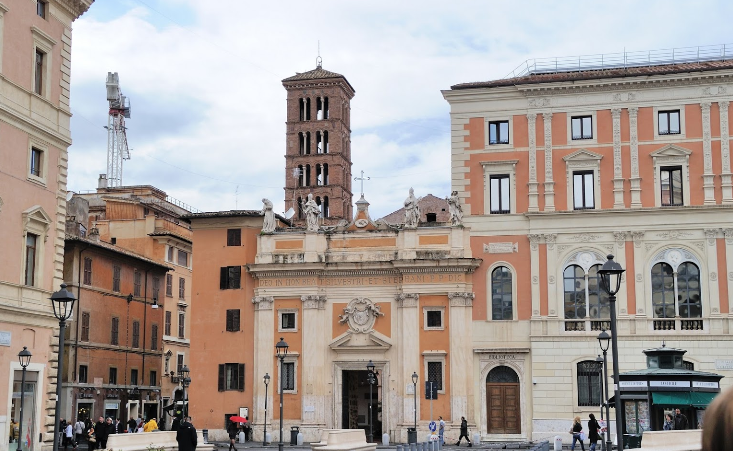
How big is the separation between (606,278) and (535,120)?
29.4 m

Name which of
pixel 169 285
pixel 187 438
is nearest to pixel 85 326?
pixel 169 285

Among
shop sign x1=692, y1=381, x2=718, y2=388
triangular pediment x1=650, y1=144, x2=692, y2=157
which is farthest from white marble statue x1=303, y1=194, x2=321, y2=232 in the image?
shop sign x1=692, y1=381, x2=718, y2=388

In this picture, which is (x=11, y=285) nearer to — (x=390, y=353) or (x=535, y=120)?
(x=390, y=353)

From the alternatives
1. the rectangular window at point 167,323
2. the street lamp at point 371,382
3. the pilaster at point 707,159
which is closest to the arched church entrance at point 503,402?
the street lamp at point 371,382

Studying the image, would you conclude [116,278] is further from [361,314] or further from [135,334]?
[361,314]

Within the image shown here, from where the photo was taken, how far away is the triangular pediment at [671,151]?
154 feet

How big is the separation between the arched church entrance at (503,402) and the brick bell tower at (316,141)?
55.4m

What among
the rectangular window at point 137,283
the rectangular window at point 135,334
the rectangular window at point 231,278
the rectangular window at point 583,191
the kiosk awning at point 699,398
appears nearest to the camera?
the kiosk awning at point 699,398

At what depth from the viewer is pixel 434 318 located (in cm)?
4934

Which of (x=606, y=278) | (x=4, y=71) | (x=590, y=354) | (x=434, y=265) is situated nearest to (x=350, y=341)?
(x=434, y=265)

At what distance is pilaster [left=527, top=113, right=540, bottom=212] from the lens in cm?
4847

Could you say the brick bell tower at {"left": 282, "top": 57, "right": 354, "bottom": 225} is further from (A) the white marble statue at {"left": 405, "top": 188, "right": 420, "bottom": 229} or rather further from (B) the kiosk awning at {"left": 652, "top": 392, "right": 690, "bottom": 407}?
(B) the kiosk awning at {"left": 652, "top": 392, "right": 690, "bottom": 407}

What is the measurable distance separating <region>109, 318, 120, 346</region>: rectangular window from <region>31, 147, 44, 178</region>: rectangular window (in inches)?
1138

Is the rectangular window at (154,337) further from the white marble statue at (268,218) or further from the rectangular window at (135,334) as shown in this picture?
the white marble statue at (268,218)
